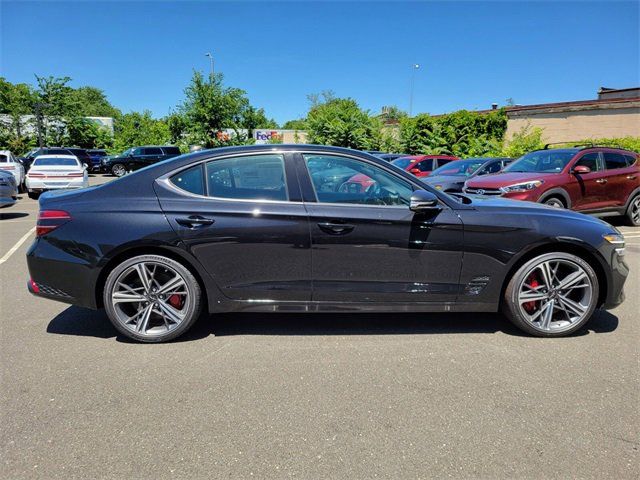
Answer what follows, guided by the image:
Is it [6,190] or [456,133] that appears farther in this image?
[456,133]

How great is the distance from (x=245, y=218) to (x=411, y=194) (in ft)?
4.43

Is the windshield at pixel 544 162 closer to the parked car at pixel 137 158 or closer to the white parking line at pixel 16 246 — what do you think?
the white parking line at pixel 16 246

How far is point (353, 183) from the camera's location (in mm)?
3719

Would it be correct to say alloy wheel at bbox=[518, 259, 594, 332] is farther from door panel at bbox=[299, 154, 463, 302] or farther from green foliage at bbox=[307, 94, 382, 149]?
green foliage at bbox=[307, 94, 382, 149]

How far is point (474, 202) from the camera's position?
390 cm

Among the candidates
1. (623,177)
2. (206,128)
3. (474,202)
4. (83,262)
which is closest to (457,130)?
(206,128)

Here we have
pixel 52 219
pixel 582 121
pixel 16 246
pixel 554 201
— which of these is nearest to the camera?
pixel 52 219

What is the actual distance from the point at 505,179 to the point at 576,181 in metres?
1.42

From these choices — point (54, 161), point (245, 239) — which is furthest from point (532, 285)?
point (54, 161)

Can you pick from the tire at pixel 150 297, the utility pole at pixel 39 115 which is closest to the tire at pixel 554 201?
the tire at pixel 150 297

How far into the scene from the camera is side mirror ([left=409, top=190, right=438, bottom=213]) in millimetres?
3484

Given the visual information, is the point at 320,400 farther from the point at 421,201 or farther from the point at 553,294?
the point at 553,294

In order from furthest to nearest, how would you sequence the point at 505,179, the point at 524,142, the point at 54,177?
1. the point at 524,142
2. the point at 54,177
3. the point at 505,179

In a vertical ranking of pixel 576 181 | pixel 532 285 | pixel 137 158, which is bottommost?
pixel 532 285
